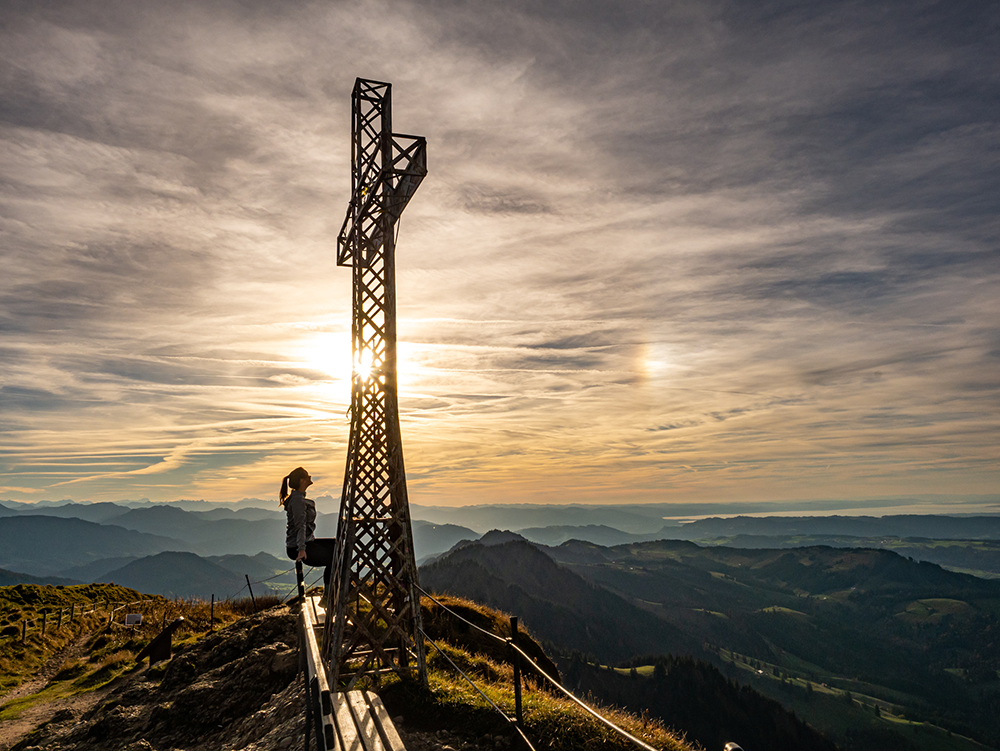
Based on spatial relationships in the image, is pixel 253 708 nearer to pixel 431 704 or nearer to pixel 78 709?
pixel 431 704

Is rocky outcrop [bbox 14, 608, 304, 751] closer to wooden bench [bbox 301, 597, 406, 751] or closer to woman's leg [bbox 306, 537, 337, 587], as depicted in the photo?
wooden bench [bbox 301, 597, 406, 751]

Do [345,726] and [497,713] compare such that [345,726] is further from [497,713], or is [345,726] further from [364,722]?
[497,713]

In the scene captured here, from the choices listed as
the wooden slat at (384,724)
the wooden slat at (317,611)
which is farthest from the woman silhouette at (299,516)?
the wooden slat at (384,724)

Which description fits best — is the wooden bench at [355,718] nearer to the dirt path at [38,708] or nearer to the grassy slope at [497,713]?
the grassy slope at [497,713]

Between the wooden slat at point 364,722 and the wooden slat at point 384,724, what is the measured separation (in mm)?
80

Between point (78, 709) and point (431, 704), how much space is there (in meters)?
13.2

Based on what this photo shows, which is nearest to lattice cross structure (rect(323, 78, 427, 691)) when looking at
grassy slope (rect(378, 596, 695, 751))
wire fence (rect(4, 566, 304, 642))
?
grassy slope (rect(378, 596, 695, 751))

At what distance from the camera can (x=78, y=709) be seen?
1623cm

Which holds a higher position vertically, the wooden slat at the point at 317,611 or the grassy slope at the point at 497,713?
the wooden slat at the point at 317,611

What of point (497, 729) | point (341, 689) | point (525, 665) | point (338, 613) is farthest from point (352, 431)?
point (525, 665)

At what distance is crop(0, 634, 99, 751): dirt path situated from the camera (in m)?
15.1

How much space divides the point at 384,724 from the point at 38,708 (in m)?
15.7

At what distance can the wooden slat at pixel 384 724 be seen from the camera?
8.73m

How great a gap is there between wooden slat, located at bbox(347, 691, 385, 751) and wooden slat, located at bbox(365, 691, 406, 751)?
0.26ft
